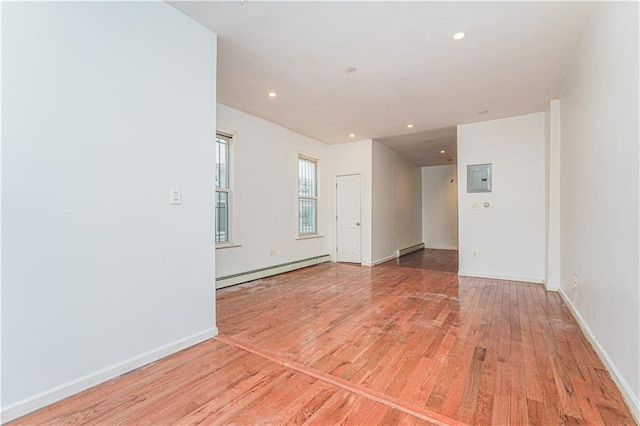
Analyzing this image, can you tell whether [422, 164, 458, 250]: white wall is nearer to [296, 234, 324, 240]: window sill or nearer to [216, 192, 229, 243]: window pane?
[296, 234, 324, 240]: window sill

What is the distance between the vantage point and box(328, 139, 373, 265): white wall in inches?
238

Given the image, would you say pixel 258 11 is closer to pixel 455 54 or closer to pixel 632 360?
pixel 455 54

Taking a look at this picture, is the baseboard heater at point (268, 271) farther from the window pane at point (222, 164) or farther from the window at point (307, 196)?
the window pane at point (222, 164)

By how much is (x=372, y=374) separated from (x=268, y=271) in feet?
10.6

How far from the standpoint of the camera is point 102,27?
1839mm

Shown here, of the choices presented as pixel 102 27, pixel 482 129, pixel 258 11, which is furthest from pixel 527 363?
pixel 482 129

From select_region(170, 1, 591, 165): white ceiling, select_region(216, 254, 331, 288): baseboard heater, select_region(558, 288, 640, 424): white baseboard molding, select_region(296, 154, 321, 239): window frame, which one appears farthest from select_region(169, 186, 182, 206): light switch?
select_region(296, 154, 321, 239): window frame

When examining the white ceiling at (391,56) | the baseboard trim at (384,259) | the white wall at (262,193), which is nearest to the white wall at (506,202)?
the white ceiling at (391,56)

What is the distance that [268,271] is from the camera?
4922 millimetres

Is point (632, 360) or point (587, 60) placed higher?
point (587, 60)

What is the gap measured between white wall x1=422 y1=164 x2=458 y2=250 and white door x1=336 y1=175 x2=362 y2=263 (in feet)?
13.1

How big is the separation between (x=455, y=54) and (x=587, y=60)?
1048 mm

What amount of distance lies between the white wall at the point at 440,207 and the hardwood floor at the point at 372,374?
5738mm

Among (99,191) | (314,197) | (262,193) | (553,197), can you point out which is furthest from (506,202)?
(99,191)
